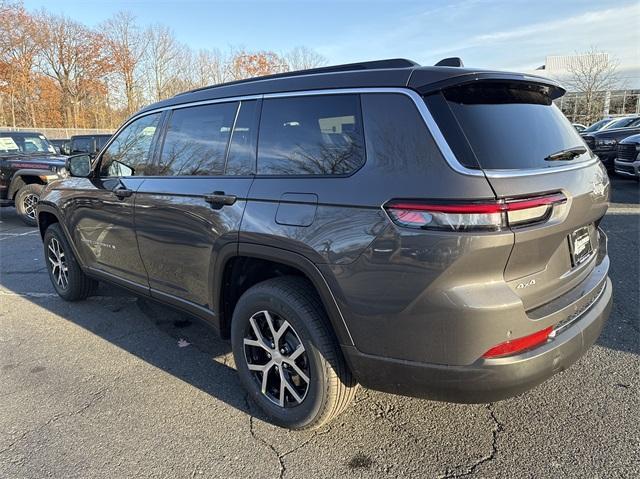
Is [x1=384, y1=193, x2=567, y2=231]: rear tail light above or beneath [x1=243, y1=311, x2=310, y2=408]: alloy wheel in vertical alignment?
above

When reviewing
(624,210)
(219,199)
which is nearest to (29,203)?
(219,199)

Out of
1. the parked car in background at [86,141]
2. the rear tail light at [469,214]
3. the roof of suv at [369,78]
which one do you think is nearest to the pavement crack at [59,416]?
the roof of suv at [369,78]

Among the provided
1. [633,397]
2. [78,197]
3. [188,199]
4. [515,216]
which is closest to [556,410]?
[633,397]

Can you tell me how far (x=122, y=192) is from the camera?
12.0 feet

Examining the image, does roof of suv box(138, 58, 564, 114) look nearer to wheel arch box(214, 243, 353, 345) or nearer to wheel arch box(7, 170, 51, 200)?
wheel arch box(214, 243, 353, 345)

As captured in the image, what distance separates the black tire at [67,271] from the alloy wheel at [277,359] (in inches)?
107

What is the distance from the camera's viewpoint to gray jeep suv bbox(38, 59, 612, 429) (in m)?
1.95

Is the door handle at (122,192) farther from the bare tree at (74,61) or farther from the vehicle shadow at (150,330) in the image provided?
the bare tree at (74,61)

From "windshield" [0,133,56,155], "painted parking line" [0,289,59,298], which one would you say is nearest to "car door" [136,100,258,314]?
"painted parking line" [0,289,59,298]

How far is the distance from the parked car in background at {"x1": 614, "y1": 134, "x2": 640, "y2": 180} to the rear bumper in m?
10.5

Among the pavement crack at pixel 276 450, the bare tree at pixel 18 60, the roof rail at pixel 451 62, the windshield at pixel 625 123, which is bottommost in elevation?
the pavement crack at pixel 276 450

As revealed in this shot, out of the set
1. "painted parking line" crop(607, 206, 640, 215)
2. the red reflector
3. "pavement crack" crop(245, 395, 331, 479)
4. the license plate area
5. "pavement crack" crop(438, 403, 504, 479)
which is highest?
the license plate area

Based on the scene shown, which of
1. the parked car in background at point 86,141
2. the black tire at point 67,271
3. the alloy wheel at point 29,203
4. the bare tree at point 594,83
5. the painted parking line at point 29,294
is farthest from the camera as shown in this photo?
the bare tree at point 594,83

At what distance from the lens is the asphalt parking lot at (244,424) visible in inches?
93.3
